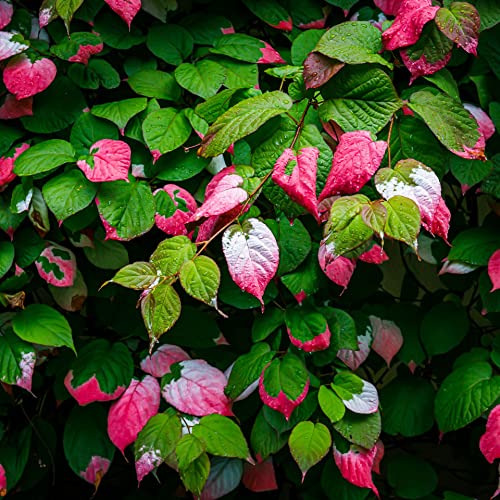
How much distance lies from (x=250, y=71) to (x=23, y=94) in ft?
1.25

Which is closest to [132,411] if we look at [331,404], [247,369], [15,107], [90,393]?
[90,393]

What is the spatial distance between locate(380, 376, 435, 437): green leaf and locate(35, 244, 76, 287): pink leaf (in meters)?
0.64

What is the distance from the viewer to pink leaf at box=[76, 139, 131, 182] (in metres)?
1.11

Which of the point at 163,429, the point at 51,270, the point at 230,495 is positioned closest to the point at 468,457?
the point at 230,495

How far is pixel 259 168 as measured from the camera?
1.00 meters

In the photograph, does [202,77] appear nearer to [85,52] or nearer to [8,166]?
[85,52]

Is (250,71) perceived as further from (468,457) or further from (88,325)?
(468,457)

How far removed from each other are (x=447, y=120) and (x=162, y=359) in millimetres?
Result: 614

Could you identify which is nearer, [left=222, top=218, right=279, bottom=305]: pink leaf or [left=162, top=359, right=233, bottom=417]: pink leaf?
[left=222, top=218, right=279, bottom=305]: pink leaf

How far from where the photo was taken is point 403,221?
2.75ft

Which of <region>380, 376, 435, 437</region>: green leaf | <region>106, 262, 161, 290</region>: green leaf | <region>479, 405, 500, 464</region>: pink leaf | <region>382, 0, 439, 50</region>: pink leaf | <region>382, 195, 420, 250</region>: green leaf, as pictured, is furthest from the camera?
<region>380, 376, 435, 437</region>: green leaf

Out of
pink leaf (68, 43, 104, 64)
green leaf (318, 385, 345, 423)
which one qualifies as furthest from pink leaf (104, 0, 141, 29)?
green leaf (318, 385, 345, 423)

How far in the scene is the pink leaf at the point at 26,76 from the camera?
120 cm

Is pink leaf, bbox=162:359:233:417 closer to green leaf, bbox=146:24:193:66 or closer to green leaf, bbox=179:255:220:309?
green leaf, bbox=179:255:220:309
